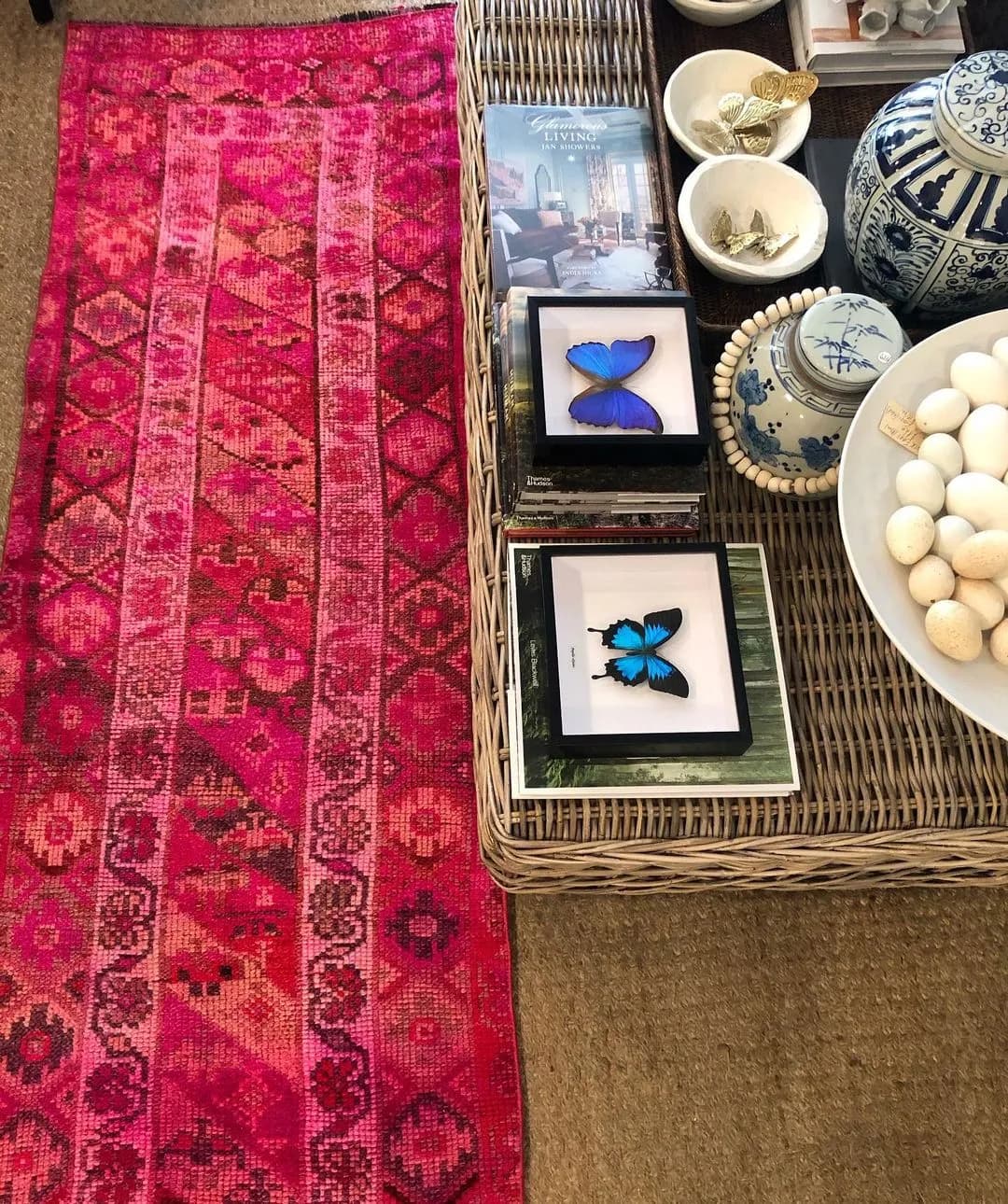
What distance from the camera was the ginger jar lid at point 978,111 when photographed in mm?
681

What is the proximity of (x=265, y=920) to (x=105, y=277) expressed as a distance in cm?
78

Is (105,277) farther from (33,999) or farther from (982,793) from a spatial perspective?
(982,793)

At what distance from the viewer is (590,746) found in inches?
28.3

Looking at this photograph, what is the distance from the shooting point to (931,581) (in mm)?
649

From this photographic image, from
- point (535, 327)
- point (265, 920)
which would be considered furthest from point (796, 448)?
point (265, 920)

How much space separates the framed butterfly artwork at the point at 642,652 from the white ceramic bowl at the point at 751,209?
26 cm

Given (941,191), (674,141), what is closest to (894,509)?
(941,191)

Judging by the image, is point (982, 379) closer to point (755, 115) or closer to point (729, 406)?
point (729, 406)

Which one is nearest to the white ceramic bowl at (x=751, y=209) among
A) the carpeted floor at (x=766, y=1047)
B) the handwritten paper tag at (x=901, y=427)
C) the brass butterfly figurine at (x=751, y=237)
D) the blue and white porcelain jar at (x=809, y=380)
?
the brass butterfly figurine at (x=751, y=237)

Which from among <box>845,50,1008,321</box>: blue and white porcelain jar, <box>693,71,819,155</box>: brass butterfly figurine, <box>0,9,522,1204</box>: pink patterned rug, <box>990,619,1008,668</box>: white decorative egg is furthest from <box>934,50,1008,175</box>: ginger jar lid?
<box>0,9,522,1204</box>: pink patterned rug

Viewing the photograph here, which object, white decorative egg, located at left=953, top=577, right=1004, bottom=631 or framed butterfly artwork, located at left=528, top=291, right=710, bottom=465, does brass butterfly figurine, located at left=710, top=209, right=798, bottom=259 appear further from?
white decorative egg, located at left=953, top=577, right=1004, bottom=631

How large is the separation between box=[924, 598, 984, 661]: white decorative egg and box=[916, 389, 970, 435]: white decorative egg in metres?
0.13

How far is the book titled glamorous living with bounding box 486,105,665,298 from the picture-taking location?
2.87ft

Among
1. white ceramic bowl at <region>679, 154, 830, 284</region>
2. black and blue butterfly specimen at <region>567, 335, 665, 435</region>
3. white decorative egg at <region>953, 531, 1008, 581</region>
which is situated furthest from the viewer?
white ceramic bowl at <region>679, 154, 830, 284</region>
